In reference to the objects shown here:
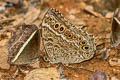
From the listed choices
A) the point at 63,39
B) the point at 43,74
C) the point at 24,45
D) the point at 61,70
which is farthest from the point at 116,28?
the point at 24,45

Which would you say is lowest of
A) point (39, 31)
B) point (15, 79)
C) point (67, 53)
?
point (15, 79)

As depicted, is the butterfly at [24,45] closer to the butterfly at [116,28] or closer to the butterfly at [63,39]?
the butterfly at [63,39]

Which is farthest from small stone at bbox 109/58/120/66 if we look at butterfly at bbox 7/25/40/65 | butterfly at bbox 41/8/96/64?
butterfly at bbox 7/25/40/65

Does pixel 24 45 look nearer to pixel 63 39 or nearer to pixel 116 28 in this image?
pixel 63 39

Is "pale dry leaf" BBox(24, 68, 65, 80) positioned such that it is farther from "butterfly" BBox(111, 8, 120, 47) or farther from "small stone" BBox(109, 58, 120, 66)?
"butterfly" BBox(111, 8, 120, 47)

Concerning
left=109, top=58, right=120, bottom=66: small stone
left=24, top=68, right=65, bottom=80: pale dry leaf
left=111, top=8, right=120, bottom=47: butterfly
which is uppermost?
left=111, top=8, right=120, bottom=47: butterfly

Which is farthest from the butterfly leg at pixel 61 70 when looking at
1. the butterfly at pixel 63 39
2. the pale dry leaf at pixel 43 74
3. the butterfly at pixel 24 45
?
the butterfly at pixel 24 45

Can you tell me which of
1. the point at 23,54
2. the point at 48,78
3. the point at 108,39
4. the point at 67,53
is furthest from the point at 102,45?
the point at 23,54

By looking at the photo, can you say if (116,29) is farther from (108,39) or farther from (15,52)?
(15,52)
